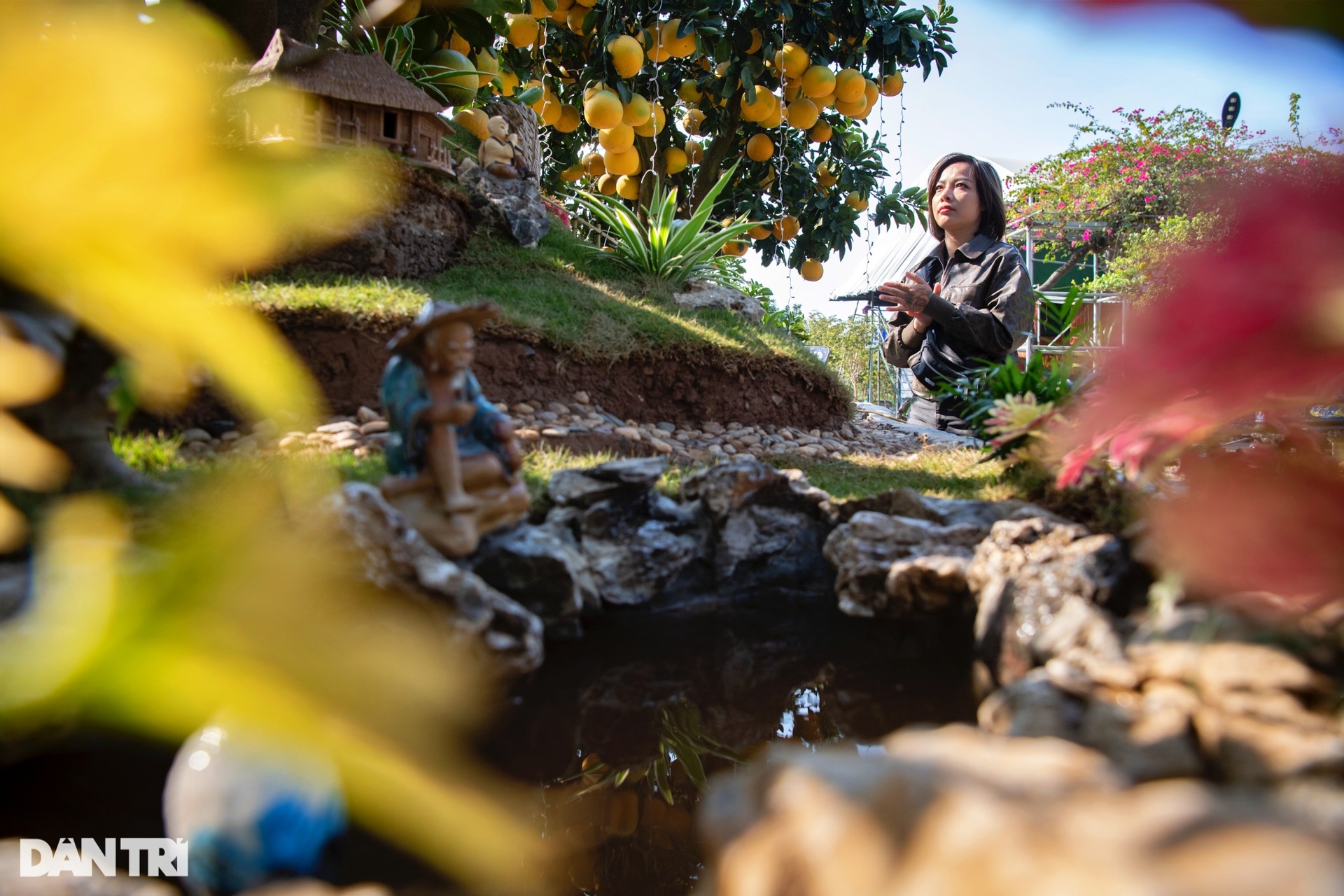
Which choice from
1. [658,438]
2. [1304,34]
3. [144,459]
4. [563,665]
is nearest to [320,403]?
[144,459]

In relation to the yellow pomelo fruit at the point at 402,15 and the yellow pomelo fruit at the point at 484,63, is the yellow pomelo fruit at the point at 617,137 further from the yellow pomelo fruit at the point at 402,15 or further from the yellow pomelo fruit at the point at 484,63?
the yellow pomelo fruit at the point at 402,15

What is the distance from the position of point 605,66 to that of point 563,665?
4.59 m

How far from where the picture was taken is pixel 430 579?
4.57 ft

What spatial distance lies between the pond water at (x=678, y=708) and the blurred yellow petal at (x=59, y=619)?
601 mm

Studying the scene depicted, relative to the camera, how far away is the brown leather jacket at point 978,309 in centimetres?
321

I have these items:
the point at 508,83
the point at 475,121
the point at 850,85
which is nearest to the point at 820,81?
the point at 850,85

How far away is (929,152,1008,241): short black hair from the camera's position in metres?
3.52

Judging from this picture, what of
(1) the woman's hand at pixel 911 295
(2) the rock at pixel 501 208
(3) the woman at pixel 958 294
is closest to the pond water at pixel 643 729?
(1) the woman's hand at pixel 911 295

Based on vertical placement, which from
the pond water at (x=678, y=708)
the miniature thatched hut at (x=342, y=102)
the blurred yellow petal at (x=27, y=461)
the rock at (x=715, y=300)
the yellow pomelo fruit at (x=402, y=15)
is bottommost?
the pond water at (x=678, y=708)

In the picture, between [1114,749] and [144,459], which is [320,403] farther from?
[1114,749]

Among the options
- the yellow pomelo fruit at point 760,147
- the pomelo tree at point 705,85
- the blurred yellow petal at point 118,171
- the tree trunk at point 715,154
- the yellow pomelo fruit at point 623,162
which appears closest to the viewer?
the blurred yellow petal at point 118,171

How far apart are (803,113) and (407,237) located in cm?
273

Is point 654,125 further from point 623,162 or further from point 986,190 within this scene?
point 986,190

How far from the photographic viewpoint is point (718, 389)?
13.9 ft
